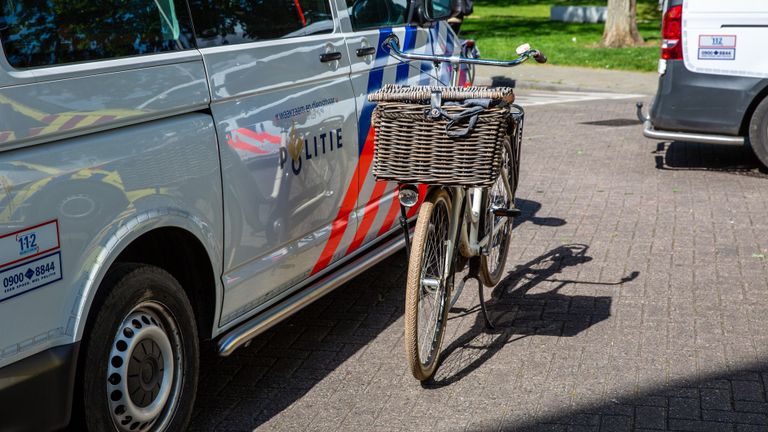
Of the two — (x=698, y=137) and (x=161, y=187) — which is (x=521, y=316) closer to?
(x=161, y=187)

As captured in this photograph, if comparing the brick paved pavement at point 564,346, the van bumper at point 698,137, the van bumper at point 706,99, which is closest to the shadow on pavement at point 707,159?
the van bumper at point 698,137

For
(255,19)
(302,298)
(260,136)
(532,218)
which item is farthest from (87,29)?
(532,218)

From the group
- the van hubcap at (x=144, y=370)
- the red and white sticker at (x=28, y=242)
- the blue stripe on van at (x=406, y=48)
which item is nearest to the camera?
the red and white sticker at (x=28, y=242)

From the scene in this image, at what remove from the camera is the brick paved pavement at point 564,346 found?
13.8 ft

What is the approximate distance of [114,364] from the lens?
3.43 meters

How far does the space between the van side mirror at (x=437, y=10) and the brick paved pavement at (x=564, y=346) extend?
164cm

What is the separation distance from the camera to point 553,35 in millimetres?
23844

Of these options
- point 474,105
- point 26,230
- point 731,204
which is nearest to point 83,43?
point 26,230

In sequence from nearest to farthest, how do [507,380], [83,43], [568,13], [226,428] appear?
[83,43] → [226,428] → [507,380] → [568,13]

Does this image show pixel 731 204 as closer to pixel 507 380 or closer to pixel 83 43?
pixel 507 380

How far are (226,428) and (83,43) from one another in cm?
174

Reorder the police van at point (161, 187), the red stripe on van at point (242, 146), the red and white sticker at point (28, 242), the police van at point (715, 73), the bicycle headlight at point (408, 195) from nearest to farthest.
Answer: the red and white sticker at point (28, 242)
the police van at point (161, 187)
the red stripe on van at point (242, 146)
the bicycle headlight at point (408, 195)
the police van at point (715, 73)

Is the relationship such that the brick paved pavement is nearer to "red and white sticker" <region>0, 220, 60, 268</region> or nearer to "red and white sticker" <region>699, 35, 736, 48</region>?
"red and white sticker" <region>0, 220, 60, 268</region>

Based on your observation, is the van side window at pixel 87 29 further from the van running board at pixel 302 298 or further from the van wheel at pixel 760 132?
the van wheel at pixel 760 132
